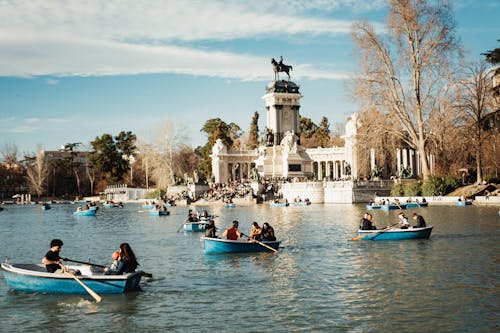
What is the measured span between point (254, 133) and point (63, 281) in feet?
383

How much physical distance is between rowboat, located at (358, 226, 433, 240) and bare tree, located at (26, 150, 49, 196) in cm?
10389

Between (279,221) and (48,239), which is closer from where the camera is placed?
(48,239)

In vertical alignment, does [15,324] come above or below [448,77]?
below

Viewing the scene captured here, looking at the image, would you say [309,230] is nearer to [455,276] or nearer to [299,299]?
[455,276]

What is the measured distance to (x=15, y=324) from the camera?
52.7 ft

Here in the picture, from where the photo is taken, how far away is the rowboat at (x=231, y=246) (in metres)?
26.1

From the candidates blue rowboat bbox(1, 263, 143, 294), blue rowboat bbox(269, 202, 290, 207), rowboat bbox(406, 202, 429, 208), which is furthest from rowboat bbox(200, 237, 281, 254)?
blue rowboat bbox(269, 202, 290, 207)

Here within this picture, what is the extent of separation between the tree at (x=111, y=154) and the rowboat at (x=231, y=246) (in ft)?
322

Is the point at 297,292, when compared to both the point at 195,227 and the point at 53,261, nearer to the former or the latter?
the point at 53,261

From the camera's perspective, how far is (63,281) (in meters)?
18.5

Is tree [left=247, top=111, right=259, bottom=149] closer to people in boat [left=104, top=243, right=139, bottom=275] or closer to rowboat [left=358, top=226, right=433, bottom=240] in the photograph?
rowboat [left=358, top=226, right=433, bottom=240]

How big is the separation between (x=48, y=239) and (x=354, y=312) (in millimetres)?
26489

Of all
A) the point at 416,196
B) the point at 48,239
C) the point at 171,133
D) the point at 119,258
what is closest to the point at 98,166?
the point at 171,133

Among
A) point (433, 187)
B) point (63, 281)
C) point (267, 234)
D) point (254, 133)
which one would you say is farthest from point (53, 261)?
point (254, 133)
